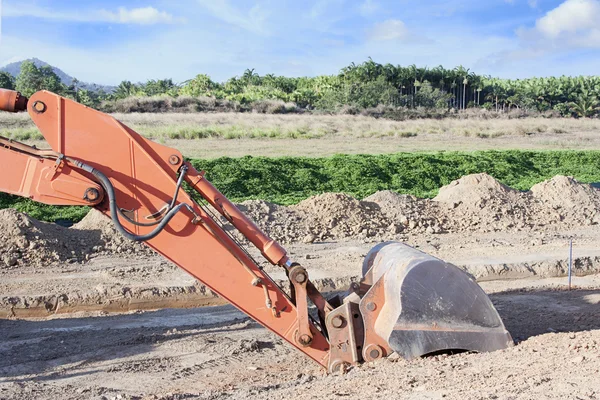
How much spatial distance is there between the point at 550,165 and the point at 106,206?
2463 cm

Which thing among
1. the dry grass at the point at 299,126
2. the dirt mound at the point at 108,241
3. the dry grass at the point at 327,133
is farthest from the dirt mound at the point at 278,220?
the dry grass at the point at 299,126

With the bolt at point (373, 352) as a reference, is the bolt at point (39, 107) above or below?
above

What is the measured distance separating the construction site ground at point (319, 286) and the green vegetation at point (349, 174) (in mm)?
3458

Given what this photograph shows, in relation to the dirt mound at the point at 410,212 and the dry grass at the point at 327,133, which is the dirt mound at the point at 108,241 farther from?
the dry grass at the point at 327,133

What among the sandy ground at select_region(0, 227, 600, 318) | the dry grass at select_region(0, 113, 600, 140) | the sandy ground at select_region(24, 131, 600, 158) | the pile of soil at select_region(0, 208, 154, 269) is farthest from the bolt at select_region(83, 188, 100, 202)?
the dry grass at select_region(0, 113, 600, 140)

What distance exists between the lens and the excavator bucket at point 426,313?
5609mm

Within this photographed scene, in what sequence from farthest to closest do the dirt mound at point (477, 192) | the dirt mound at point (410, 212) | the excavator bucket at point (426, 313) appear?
the dirt mound at point (477, 192), the dirt mound at point (410, 212), the excavator bucket at point (426, 313)

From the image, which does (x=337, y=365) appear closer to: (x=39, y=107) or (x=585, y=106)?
(x=39, y=107)

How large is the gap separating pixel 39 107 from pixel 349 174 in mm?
16229

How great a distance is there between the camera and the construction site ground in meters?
5.46

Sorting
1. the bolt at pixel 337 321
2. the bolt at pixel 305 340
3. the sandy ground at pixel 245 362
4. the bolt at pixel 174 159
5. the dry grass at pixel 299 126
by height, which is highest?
the dry grass at pixel 299 126

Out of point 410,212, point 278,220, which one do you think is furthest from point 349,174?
point 278,220

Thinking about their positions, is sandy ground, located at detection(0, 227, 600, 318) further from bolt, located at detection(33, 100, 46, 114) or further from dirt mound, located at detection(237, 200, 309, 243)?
bolt, located at detection(33, 100, 46, 114)

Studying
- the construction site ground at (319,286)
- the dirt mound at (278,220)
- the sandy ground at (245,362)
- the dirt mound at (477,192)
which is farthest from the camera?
the dirt mound at (477,192)
